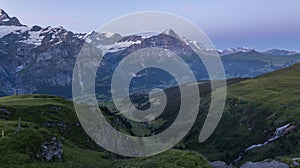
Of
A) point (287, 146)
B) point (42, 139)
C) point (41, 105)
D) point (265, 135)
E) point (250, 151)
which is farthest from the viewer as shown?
point (265, 135)

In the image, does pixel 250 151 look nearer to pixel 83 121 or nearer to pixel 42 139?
pixel 83 121

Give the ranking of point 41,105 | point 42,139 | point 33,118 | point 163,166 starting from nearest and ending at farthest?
1. point 163,166
2. point 42,139
3. point 33,118
4. point 41,105

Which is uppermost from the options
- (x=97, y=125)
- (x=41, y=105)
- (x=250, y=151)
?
(x=41, y=105)

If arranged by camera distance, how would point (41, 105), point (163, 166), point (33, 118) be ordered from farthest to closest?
point (41, 105) → point (33, 118) → point (163, 166)

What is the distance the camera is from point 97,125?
11119cm

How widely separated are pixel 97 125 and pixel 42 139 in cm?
6050

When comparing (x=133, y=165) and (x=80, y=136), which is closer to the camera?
(x=133, y=165)

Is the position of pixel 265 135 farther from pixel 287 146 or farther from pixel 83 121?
pixel 83 121

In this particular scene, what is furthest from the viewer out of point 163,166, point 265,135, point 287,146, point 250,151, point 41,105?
point 265,135

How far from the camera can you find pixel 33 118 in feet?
306

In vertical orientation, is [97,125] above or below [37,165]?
below

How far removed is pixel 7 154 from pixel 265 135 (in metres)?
169

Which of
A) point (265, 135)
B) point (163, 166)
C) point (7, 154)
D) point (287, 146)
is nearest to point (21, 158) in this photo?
point (7, 154)

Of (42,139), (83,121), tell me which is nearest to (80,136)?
(83,121)
